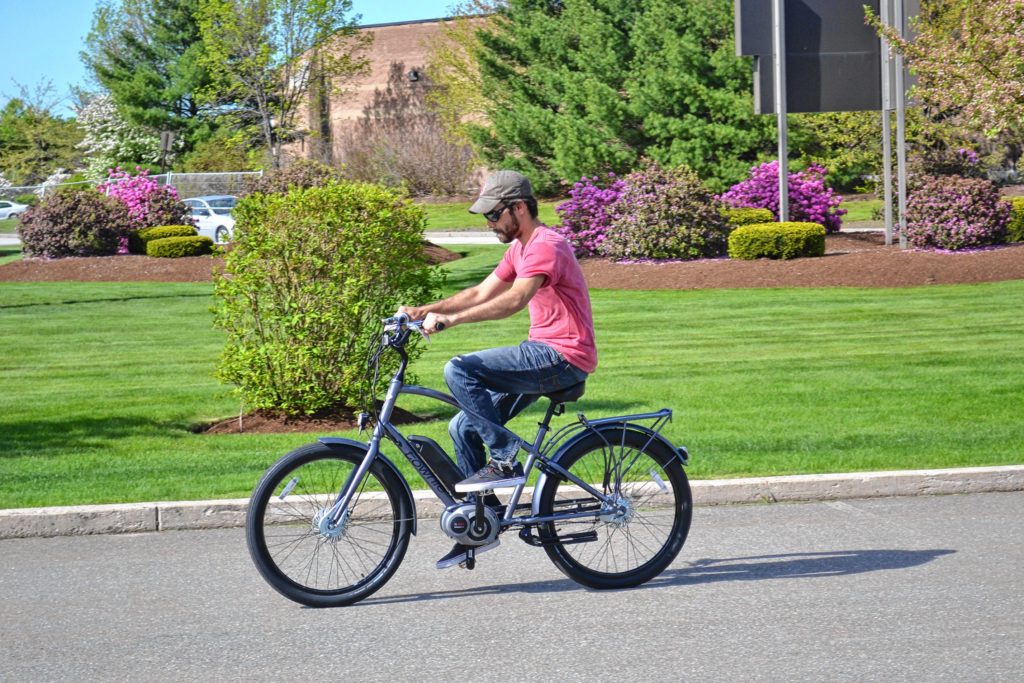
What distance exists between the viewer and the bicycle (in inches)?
234

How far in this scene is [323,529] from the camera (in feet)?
19.7

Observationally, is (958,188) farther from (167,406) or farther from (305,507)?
(305,507)

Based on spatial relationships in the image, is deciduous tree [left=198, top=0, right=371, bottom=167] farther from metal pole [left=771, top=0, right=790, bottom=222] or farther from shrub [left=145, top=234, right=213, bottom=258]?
metal pole [left=771, top=0, right=790, bottom=222]

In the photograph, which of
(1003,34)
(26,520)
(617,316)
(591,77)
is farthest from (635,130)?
(26,520)

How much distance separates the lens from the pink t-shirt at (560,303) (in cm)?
596

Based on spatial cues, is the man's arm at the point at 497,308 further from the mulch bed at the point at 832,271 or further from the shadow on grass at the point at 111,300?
the shadow on grass at the point at 111,300

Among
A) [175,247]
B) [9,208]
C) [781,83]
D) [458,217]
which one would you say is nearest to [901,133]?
[781,83]

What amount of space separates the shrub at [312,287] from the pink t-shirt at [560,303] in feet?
13.9

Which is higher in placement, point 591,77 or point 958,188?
point 591,77

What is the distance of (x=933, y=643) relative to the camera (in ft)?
17.0

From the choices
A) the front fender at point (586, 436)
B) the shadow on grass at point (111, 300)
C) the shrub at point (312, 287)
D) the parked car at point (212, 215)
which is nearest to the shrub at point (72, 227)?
the parked car at point (212, 215)

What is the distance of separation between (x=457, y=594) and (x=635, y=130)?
37343 millimetres

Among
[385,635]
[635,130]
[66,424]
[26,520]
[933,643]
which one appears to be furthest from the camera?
[635,130]

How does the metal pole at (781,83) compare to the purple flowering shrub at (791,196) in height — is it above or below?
above
